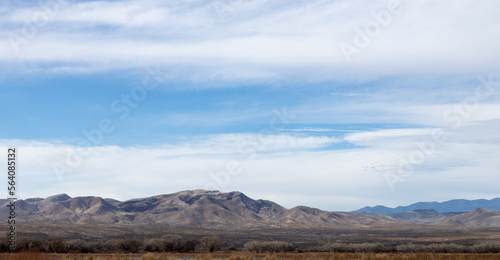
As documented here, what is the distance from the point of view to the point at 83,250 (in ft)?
154

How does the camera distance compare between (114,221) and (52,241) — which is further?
(114,221)

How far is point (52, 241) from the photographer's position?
154ft

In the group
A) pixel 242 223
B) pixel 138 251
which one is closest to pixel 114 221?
pixel 242 223

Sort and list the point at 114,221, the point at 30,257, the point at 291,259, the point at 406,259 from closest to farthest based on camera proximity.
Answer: the point at 30,257 → the point at 406,259 → the point at 291,259 → the point at 114,221

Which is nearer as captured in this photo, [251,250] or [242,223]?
[251,250]

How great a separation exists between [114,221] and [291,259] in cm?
16619

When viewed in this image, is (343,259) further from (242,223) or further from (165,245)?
(242,223)

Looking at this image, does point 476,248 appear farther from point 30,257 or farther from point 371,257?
point 30,257

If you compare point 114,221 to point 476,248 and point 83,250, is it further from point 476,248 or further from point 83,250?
point 476,248

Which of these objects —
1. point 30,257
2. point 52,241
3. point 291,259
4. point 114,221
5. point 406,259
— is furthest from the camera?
point 114,221

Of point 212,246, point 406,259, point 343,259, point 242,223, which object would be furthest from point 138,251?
point 242,223

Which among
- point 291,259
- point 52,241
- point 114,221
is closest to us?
point 291,259

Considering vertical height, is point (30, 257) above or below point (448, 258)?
above

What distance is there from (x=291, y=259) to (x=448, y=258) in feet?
37.1
